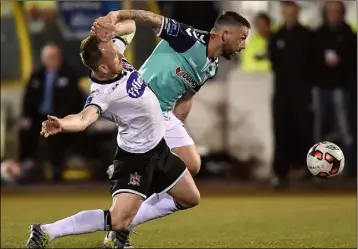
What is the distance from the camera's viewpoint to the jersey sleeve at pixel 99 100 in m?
6.60

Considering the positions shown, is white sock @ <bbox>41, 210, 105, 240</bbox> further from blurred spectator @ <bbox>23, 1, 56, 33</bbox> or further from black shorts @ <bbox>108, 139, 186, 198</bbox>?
blurred spectator @ <bbox>23, 1, 56, 33</bbox>

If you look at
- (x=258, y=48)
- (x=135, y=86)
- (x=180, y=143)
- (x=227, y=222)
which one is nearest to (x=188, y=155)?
(x=180, y=143)

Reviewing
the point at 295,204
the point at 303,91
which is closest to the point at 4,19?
the point at 303,91

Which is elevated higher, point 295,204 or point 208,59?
point 208,59

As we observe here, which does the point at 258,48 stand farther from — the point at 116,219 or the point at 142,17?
the point at 116,219

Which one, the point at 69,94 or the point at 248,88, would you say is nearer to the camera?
the point at 69,94

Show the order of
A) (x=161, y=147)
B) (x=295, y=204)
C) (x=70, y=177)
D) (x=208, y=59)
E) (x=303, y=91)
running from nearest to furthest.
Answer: (x=161, y=147) < (x=208, y=59) < (x=295, y=204) < (x=303, y=91) < (x=70, y=177)

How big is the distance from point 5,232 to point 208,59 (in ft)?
9.29

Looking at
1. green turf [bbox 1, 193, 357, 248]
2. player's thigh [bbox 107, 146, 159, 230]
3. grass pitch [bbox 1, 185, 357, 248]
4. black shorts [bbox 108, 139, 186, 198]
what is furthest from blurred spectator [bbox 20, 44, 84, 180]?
player's thigh [bbox 107, 146, 159, 230]

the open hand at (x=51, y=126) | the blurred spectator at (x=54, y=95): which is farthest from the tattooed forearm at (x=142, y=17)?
the blurred spectator at (x=54, y=95)

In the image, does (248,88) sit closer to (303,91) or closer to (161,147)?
(303,91)

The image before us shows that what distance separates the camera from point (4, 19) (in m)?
15.7

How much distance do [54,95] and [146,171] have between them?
24.7 feet

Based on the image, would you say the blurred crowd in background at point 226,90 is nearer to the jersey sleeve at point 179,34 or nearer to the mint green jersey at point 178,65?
the mint green jersey at point 178,65
